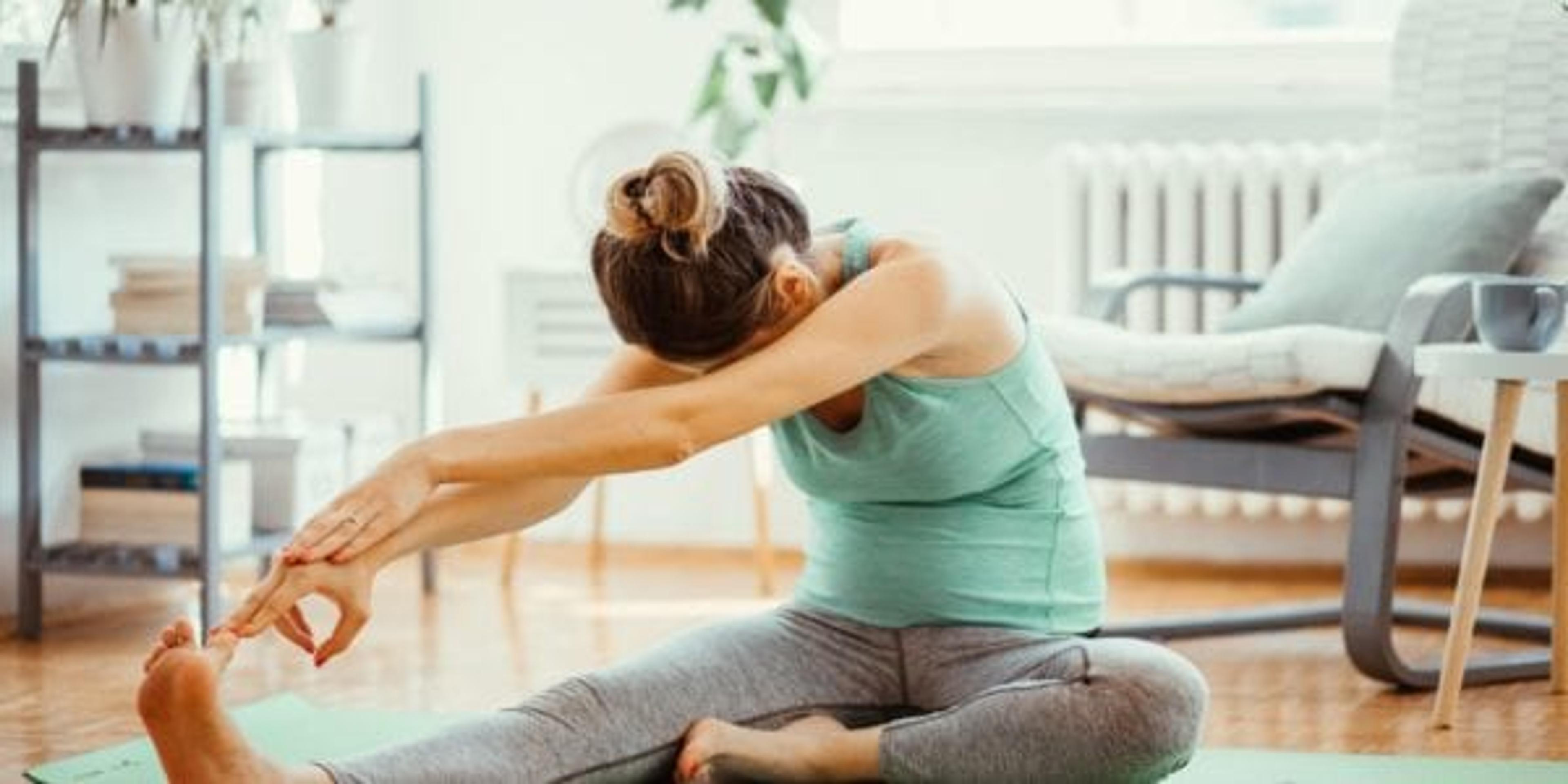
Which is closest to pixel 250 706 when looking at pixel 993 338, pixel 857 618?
pixel 857 618

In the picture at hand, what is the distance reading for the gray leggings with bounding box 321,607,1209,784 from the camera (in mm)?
2188

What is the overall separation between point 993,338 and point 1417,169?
6.10 ft

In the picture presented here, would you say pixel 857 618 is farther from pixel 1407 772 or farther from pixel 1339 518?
pixel 1339 518

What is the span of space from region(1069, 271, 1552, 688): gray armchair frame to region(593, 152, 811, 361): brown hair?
4.26ft

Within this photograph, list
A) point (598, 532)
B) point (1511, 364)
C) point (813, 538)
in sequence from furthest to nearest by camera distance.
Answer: point (598, 532) → point (1511, 364) → point (813, 538)

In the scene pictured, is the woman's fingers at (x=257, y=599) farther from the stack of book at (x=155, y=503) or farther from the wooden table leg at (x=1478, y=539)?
the stack of book at (x=155, y=503)

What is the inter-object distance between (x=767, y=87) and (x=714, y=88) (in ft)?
0.34

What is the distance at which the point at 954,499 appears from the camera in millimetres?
2422

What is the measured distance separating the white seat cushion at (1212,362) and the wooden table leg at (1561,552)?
0.24 meters

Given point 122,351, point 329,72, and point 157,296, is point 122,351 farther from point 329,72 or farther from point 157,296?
point 329,72

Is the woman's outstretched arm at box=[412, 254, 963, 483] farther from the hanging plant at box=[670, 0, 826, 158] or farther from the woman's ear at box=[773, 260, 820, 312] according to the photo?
the hanging plant at box=[670, 0, 826, 158]

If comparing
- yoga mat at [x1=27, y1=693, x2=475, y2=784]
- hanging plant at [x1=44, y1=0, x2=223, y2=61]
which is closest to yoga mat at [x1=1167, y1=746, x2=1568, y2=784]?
yoga mat at [x1=27, y1=693, x2=475, y2=784]

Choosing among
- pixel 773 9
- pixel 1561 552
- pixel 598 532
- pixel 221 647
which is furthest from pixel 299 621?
pixel 598 532

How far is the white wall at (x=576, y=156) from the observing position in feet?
15.7
